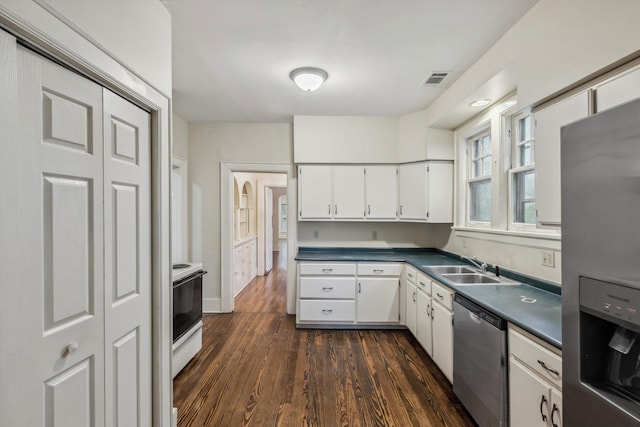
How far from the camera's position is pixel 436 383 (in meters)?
2.42

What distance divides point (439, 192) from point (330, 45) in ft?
7.12

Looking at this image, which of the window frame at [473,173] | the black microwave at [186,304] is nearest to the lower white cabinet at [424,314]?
the window frame at [473,173]

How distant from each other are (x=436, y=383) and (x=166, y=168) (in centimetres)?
259

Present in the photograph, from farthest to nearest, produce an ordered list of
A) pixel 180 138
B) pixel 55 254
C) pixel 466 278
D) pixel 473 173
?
1. pixel 180 138
2. pixel 473 173
3. pixel 466 278
4. pixel 55 254

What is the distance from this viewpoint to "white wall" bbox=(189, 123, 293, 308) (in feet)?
13.3

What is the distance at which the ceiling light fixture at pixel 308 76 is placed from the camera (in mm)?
2510

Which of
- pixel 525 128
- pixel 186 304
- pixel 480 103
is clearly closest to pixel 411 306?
pixel 525 128

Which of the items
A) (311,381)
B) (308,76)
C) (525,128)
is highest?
(308,76)

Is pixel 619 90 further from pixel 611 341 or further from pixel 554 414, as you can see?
pixel 554 414

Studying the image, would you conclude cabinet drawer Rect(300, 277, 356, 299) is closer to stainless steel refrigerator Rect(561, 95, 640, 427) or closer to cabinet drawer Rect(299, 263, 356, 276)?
cabinet drawer Rect(299, 263, 356, 276)

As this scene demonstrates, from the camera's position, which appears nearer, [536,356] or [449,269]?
[536,356]

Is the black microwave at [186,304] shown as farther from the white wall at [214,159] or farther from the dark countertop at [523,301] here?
the dark countertop at [523,301]

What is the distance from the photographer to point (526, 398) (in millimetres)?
1462

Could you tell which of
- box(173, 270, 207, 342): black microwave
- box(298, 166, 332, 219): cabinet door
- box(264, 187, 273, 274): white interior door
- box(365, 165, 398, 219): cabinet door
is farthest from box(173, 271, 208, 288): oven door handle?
box(264, 187, 273, 274): white interior door
